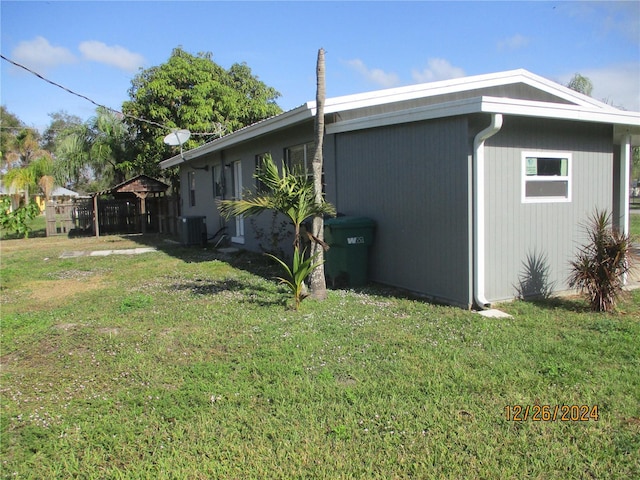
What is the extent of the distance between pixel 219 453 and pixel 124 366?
1866mm

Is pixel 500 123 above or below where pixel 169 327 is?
above

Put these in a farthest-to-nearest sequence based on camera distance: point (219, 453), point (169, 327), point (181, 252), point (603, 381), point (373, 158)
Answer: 1. point (181, 252)
2. point (373, 158)
3. point (169, 327)
4. point (603, 381)
5. point (219, 453)

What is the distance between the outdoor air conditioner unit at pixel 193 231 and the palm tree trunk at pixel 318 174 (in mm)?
8470

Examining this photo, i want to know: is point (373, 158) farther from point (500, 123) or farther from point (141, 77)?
point (141, 77)

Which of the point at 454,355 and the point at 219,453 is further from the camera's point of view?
the point at 454,355

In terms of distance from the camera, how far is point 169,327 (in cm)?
577

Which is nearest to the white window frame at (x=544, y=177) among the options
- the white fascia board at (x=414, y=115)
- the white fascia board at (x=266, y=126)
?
the white fascia board at (x=414, y=115)

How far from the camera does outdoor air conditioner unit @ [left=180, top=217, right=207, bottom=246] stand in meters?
14.5

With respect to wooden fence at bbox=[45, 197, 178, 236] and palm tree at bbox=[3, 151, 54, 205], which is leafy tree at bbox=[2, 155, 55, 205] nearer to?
palm tree at bbox=[3, 151, 54, 205]

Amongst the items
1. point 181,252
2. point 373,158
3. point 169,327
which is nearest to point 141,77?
point 181,252

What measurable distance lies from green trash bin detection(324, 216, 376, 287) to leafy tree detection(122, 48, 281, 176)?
554 inches

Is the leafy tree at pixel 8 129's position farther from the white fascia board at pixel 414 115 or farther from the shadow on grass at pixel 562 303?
the shadow on grass at pixel 562 303
